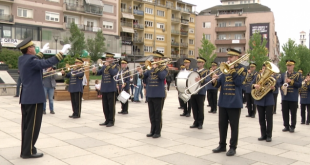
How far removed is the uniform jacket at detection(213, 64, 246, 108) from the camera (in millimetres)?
6492

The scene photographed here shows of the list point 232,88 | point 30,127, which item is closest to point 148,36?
point 232,88

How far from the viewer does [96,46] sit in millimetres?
44312

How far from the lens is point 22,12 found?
4084cm

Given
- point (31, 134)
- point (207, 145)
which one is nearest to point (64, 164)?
point (31, 134)

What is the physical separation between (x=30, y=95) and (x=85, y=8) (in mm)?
44186

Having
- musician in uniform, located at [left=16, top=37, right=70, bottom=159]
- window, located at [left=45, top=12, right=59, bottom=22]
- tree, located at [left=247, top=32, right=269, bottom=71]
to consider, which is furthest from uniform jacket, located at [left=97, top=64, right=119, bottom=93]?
tree, located at [left=247, top=32, right=269, bottom=71]

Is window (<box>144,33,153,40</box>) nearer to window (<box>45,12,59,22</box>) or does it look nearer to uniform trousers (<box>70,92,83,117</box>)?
window (<box>45,12,59,22</box>)

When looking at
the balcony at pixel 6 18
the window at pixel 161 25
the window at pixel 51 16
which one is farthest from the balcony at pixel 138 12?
the balcony at pixel 6 18

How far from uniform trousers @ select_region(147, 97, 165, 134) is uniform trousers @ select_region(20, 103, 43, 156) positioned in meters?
2.84

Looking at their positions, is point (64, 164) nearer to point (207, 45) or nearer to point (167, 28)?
point (207, 45)

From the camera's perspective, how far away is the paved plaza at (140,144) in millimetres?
5918

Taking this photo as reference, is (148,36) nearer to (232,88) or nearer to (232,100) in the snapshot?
(232,88)

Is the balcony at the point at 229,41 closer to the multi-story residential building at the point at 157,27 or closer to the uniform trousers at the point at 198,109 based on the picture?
the multi-story residential building at the point at 157,27

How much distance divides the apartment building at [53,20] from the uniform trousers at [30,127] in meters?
31.9
